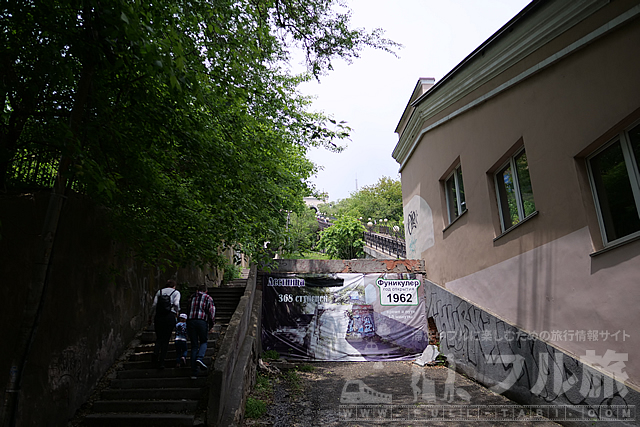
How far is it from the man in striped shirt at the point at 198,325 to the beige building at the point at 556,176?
5873 millimetres

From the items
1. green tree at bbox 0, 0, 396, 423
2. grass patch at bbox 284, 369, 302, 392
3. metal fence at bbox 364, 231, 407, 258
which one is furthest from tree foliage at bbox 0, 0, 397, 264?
metal fence at bbox 364, 231, 407, 258

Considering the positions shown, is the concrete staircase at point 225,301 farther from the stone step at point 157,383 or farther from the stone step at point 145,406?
the stone step at point 145,406

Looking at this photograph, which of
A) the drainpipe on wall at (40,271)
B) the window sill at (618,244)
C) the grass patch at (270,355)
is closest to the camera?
the drainpipe on wall at (40,271)

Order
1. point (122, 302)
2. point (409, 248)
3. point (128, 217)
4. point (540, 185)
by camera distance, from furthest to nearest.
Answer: point (409, 248) < point (122, 302) < point (540, 185) < point (128, 217)

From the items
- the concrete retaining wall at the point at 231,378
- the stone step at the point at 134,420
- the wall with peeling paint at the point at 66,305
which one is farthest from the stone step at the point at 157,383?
the stone step at the point at 134,420

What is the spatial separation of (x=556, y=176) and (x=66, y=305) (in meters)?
8.13

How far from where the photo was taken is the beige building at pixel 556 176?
5168 mm

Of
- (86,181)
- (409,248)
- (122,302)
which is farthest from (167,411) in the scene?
(409,248)

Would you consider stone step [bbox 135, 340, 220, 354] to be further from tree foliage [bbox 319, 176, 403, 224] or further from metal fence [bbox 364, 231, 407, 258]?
tree foliage [bbox 319, 176, 403, 224]

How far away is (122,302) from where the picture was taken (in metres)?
8.03

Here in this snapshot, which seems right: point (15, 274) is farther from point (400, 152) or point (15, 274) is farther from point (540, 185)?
point (400, 152)

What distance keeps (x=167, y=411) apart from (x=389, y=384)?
5.11 meters

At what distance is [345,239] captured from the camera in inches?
902

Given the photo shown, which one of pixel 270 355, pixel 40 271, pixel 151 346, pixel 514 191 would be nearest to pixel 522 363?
pixel 514 191
